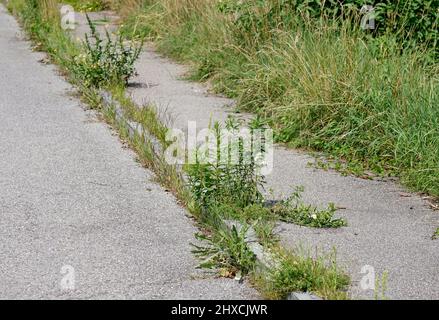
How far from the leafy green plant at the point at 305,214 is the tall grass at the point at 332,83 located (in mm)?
1130

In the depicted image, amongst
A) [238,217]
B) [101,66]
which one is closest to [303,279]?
[238,217]

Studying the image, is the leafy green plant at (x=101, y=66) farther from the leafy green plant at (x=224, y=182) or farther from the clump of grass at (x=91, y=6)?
the clump of grass at (x=91, y=6)

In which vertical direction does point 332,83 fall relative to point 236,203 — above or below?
above

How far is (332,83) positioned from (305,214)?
261 centimetres

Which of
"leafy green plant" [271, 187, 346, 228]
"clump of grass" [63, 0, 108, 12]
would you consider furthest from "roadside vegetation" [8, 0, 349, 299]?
"clump of grass" [63, 0, 108, 12]

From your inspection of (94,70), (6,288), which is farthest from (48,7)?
(6,288)

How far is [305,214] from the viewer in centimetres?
677

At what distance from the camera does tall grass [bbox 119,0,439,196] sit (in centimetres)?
822

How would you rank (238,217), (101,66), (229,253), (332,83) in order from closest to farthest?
1. (229,253)
2. (238,217)
3. (332,83)
4. (101,66)

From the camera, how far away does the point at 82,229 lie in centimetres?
673

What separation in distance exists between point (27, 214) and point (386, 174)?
311 centimetres

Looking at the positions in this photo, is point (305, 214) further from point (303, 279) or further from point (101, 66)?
point (101, 66)

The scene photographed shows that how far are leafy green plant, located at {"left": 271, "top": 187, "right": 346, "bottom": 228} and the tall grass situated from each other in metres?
1.13

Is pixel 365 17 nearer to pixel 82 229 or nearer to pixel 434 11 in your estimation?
pixel 434 11
